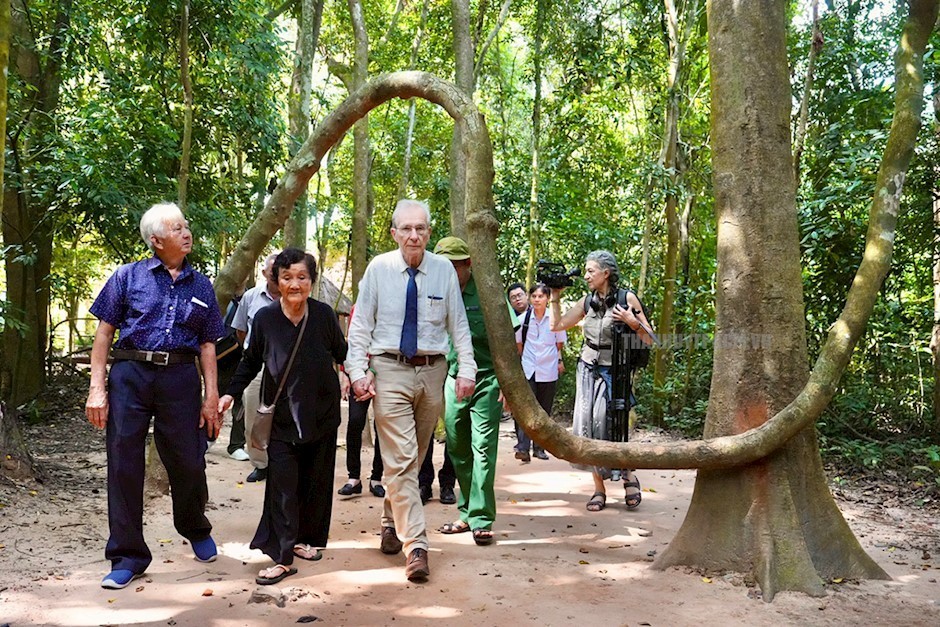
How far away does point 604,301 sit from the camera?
6254 mm

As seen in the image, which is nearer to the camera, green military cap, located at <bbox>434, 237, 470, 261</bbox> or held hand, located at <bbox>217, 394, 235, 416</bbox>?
held hand, located at <bbox>217, 394, 235, 416</bbox>

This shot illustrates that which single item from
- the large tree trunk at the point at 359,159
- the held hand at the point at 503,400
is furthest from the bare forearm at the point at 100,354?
the large tree trunk at the point at 359,159

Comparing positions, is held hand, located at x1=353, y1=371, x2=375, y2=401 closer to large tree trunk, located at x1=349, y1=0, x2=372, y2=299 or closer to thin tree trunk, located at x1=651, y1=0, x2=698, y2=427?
large tree trunk, located at x1=349, y1=0, x2=372, y2=299

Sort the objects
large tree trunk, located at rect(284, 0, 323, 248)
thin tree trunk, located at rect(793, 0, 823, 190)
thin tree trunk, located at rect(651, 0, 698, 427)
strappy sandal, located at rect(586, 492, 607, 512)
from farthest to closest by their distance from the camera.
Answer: thin tree trunk, located at rect(651, 0, 698, 427)
large tree trunk, located at rect(284, 0, 323, 248)
thin tree trunk, located at rect(793, 0, 823, 190)
strappy sandal, located at rect(586, 492, 607, 512)

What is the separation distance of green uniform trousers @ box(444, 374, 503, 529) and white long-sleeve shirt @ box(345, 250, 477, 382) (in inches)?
21.2

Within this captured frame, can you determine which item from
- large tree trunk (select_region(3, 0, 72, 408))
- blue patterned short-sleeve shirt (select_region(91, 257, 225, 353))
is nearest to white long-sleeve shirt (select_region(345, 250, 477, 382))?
blue patterned short-sleeve shirt (select_region(91, 257, 225, 353))

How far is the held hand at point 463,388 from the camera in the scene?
4.69 m

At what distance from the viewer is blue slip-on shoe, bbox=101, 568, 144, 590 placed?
13.5ft

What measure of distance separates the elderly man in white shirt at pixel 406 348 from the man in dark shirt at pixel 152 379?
88 cm

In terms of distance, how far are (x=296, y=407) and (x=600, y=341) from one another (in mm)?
2636

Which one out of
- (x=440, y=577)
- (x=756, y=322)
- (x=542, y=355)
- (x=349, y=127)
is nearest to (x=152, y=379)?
(x=440, y=577)

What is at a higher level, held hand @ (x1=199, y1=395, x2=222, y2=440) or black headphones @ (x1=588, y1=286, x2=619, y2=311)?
black headphones @ (x1=588, y1=286, x2=619, y2=311)

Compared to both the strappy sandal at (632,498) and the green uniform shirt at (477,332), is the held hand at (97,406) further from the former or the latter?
the strappy sandal at (632,498)

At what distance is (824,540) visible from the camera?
427 cm
